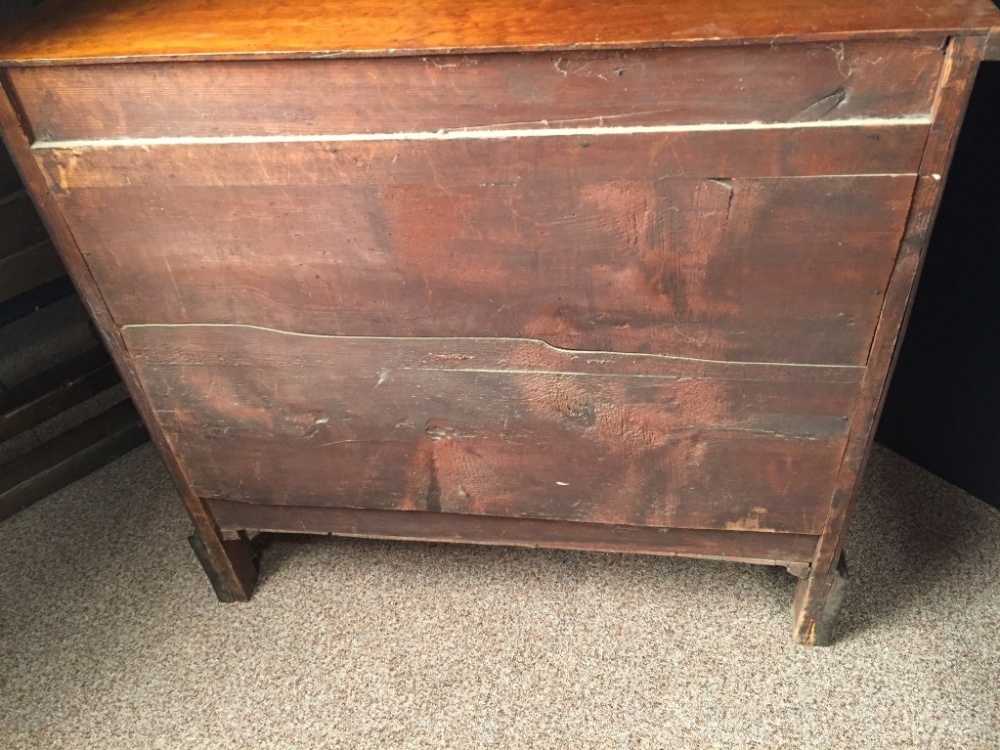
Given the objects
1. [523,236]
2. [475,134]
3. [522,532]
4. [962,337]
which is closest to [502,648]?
[522,532]

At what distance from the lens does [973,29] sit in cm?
67

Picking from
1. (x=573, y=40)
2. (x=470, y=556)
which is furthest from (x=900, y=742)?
(x=573, y=40)

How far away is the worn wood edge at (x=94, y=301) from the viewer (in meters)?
0.85

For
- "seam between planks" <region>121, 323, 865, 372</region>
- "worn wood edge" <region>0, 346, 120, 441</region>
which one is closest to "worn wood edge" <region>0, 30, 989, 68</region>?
"seam between planks" <region>121, 323, 865, 372</region>

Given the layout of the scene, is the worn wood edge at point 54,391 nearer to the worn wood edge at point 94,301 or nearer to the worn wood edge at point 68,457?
the worn wood edge at point 68,457

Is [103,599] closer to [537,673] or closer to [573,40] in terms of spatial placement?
[537,673]

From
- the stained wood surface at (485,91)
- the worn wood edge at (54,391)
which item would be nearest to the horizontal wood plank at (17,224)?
the worn wood edge at (54,391)

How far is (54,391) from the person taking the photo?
1456 millimetres

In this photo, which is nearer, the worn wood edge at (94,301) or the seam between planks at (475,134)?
the seam between planks at (475,134)

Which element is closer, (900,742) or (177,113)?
(177,113)

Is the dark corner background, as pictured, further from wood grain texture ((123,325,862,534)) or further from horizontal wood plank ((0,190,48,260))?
horizontal wood plank ((0,190,48,260))

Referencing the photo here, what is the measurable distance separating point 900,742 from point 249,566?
965mm

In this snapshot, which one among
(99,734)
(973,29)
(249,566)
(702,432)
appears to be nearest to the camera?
(973,29)

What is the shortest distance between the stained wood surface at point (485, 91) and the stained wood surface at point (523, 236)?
2 centimetres
